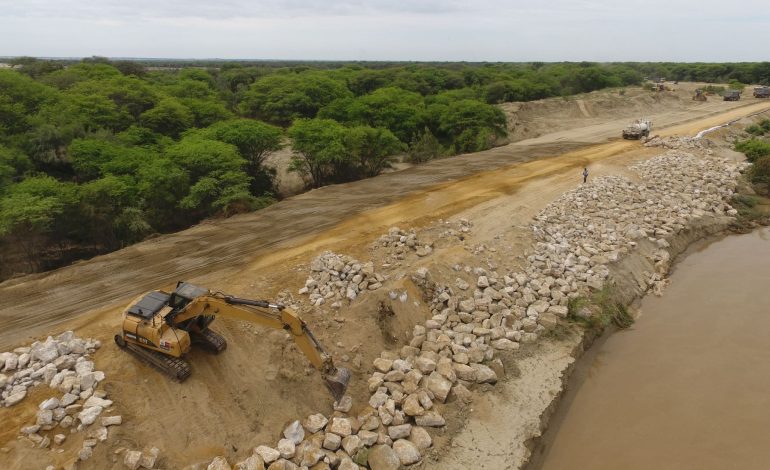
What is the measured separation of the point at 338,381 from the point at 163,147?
21503mm

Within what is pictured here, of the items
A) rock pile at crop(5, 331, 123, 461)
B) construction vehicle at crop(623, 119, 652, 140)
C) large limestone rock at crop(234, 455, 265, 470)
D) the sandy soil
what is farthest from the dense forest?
large limestone rock at crop(234, 455, 265, 470)

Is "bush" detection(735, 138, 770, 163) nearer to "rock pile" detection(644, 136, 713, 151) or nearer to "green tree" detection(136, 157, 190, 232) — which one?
"rock pile" detection(644, 136, 713, 151)

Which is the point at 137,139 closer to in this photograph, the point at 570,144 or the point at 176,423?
the point at 176,423

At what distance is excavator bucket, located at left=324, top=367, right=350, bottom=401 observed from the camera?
8.69 meters

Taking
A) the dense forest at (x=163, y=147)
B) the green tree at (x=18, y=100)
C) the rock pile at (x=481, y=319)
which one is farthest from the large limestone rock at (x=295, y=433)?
the green tree at (x=18, y=100)

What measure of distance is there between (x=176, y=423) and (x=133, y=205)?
12226 mm

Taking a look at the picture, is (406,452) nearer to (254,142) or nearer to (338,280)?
(338,280)

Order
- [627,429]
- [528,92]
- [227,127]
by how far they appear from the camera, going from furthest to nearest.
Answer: [528,92]
[227,127]
[627,429]

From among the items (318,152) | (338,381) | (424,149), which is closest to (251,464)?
(338,381)

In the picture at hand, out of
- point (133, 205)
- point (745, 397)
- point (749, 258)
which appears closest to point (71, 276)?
point (133, 205)

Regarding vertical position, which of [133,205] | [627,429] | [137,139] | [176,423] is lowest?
[627,429]

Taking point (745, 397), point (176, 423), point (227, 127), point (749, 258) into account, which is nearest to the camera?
point (176, 423)

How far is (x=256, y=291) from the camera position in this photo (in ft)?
37.4

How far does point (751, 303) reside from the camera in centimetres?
1434
